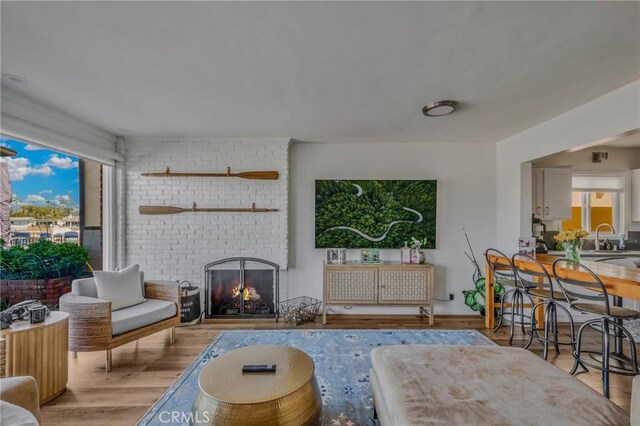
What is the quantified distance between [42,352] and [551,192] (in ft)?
18.7

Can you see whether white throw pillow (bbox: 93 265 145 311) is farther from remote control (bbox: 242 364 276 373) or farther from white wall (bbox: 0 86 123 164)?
remote control (bbox: 242 364 276 373)

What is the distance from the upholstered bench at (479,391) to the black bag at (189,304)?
2.67 meters

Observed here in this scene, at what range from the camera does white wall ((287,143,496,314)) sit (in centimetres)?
406

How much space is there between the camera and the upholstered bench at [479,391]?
114 cm

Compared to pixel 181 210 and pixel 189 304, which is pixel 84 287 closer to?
pixel 189 304

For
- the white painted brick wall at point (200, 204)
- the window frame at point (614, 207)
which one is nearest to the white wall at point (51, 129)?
the white painted brick wall at point (200, 204)

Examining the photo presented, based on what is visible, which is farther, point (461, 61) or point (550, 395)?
point (461, 61)

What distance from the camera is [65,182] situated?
131 inches

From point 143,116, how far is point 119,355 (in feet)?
7.99

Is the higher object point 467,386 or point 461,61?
point 461,61

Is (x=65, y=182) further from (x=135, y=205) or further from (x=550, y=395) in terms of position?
(x=550, y=395)

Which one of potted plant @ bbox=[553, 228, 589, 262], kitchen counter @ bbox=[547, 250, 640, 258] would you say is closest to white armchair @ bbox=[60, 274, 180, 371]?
potted plant @ bbox=[553, 228, 589, 262]

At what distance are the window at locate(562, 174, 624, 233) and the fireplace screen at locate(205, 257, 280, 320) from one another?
447 centimetres

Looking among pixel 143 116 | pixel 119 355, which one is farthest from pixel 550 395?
pixel 143 116
